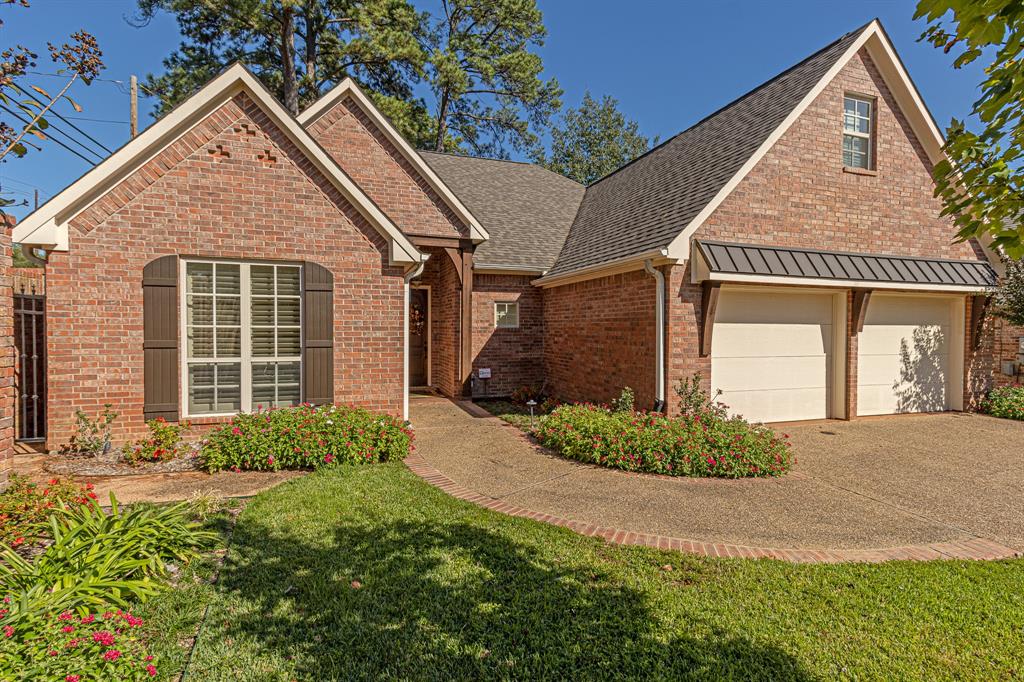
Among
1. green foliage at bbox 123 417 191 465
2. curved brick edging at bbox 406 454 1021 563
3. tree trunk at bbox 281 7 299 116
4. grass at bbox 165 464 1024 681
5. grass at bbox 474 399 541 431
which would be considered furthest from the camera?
tree trunk at bbox 281 7 299 116

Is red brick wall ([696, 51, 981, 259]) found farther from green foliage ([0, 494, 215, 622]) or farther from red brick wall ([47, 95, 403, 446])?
green foliage ([0, 494, 215, 622])

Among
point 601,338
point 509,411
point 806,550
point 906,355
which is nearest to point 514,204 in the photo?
point 601,338

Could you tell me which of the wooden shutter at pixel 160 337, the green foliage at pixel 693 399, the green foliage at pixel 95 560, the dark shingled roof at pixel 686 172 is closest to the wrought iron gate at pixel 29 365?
the wooden shutter at pixel 160 337

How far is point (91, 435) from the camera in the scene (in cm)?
716

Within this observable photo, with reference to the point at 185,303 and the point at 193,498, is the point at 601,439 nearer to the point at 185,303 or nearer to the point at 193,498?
the point at 193,498

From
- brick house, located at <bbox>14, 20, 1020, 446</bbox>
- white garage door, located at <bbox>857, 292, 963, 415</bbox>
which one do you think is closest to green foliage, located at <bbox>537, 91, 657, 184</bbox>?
brick house, located at <bbox>14, 20, 1020, 446</bbox>

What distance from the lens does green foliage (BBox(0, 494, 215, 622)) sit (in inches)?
125

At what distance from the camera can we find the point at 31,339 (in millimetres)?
8258

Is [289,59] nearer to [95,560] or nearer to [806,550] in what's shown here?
[95,560]

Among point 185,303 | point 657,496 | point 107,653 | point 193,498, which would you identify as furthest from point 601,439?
point 185,303

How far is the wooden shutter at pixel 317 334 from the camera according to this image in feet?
26.6

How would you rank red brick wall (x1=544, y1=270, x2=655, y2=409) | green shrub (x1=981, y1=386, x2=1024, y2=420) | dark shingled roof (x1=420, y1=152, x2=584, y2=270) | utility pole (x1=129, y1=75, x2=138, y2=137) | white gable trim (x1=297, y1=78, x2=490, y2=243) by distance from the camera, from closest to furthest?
red brick wall (x1=544, y1=270, x2=655, y2=409) → green shrub (x1=981, y1=386, x2=1024, y2=420) → white gable trim (x1=297, y1=78, x2=490, y2=243) → dark shingled roof (x1=420, y1=152, x2=584, y2=270) → utility pole (x1=129, y1=75, x2=138, y2=137)

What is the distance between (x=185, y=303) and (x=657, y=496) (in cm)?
743

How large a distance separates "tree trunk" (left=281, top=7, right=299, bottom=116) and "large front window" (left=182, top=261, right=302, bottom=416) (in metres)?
16.9
